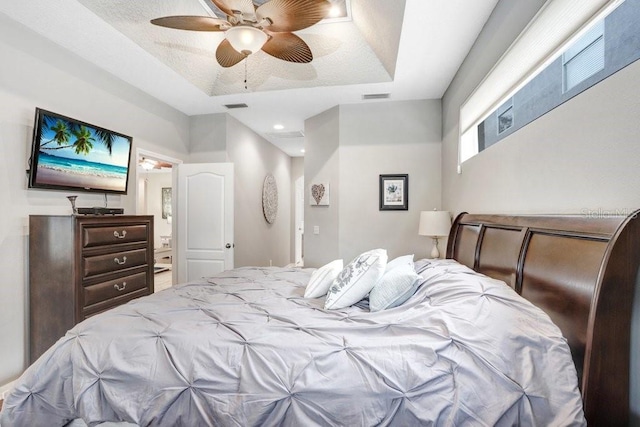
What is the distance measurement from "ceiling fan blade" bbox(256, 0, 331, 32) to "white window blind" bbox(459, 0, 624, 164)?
1.15 m

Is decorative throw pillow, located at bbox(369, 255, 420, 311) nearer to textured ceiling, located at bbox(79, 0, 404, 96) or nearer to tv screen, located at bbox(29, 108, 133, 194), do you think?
textured ceiling, located at bbox(79, 0, 404, 96)

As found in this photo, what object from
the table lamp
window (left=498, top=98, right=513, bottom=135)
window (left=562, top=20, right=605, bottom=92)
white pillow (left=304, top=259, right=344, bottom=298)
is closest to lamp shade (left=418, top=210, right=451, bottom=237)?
the table lamp

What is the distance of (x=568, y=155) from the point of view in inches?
50.3

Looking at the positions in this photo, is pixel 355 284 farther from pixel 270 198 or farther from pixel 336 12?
pixel 270 198

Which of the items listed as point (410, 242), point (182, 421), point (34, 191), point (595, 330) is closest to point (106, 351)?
point (182, 421)

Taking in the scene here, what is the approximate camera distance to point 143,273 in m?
2.90

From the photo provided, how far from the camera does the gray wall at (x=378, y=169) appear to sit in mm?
3789

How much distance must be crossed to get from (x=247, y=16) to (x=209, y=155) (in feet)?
8.47

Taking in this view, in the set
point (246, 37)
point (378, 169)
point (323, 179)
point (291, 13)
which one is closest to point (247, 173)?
point (323, 179)

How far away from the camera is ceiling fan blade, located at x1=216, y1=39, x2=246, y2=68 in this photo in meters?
2.38

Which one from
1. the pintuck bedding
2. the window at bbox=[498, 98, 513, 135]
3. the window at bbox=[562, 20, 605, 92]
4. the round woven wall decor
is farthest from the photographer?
the round woven wall decor

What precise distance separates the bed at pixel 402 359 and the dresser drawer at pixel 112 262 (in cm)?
117

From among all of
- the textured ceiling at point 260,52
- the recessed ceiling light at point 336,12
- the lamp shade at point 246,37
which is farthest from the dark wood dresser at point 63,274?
the recessed ceiling light at point 336,12

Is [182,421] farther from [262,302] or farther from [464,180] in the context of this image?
[464,180]
